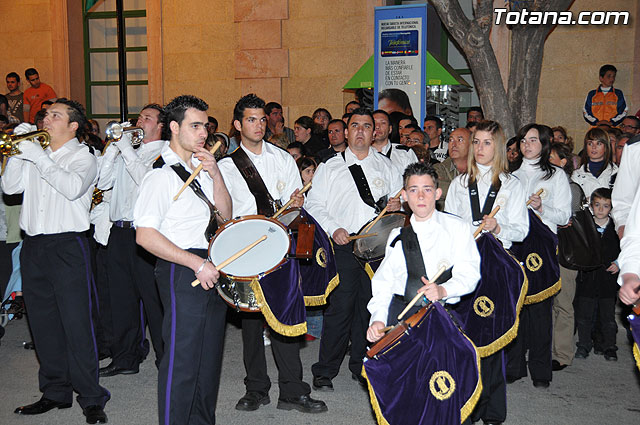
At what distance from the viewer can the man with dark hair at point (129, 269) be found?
637 centimetres

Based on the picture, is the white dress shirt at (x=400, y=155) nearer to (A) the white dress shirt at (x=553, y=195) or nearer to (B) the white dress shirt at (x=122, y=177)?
(A) the white dress shirt at (x=553, y=195)

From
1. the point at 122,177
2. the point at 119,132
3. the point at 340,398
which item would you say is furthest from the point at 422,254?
the point at 122,177

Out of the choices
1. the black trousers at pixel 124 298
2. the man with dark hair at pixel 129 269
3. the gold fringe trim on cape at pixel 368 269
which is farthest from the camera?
the black trousers at pixel 124 298

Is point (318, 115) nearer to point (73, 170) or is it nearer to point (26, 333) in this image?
point (26, 333)

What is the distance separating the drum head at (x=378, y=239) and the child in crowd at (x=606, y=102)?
703cm

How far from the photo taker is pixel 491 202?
17.7ft

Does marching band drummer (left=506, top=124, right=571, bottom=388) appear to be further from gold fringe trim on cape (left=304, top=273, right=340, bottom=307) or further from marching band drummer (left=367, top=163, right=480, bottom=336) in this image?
marching band drummer (left=367, top=163, right=480, bottom=336)

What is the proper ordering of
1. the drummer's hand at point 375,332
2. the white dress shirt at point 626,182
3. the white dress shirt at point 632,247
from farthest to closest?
the white dress shirt at point 626,182 → the drummer's hand at point 375,332 → the white dress shirt at point 632,247

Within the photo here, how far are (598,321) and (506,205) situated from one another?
2763 mm

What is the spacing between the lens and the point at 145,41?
16.2 metres

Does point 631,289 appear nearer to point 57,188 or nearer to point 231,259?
point 231,259

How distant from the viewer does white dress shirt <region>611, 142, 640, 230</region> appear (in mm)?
4434

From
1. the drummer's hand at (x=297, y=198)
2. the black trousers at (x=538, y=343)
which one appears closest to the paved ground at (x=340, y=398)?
the black trousers at (x=538, y=343)

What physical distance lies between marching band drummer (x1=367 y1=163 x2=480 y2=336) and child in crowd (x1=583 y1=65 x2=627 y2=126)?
319 inches
